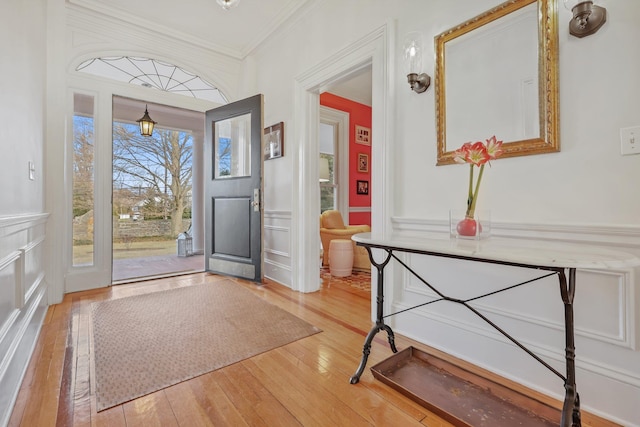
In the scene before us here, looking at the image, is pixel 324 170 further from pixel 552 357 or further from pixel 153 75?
pixel 552 357

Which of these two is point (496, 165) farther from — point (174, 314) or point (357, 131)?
point (357, 131)

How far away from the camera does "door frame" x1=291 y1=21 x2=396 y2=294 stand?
2.08 metres

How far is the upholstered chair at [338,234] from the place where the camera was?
3.87m

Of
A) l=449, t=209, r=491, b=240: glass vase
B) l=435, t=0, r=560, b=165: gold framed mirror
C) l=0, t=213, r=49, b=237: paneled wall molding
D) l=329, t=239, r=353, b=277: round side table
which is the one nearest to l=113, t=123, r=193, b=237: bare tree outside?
l=329, t=239, r=353, b=277: round side table

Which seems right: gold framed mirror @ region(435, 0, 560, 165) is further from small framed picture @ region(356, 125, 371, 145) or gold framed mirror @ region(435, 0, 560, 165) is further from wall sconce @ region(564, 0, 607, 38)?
small framed picture @ region(356, 125, 371, 145)

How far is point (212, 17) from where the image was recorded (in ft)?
10.2

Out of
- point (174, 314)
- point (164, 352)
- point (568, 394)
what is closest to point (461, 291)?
point (568, 394)

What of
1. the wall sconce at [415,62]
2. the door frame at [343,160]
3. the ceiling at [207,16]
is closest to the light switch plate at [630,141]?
the wall sconce at [415,62]

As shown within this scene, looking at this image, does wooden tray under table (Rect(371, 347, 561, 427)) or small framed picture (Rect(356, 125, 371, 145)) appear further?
small framed picture (Rect(356, 125, 371, 145))

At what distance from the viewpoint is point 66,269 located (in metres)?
2.86

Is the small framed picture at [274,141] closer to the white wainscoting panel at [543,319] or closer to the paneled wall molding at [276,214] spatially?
the paneled wall molding at [276,214]

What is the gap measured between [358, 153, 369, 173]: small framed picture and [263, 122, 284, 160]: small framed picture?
2.22m

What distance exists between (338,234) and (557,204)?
8.99 feet

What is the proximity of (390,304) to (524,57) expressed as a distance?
1.63 meters
